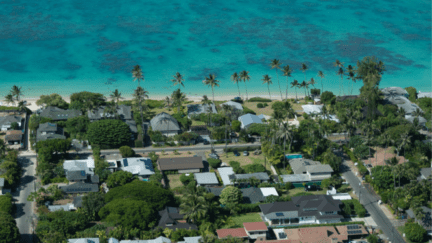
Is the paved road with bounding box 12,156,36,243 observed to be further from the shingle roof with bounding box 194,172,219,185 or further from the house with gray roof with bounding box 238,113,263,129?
the house with gray roof with bounding box 238,113,263,129

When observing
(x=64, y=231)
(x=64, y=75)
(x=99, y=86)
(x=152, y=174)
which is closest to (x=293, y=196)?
(x=152, y=174)

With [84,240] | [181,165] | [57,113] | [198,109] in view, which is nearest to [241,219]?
[181,165]

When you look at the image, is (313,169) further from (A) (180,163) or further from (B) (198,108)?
(B) (198,108)

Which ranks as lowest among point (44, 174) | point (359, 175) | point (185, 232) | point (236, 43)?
point (185, 232)

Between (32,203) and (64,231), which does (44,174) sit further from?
(64,231)

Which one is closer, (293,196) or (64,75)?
(293,196)

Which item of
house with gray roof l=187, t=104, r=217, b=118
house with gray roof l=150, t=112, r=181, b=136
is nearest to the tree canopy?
house with gray roof l=150, t=112, r=181, b=136

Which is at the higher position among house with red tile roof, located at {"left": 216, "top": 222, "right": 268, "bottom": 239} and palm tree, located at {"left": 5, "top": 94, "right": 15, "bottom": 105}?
palm tree, located at {"left": 5, "top": 94, "right": 15, "bottom": 105}
